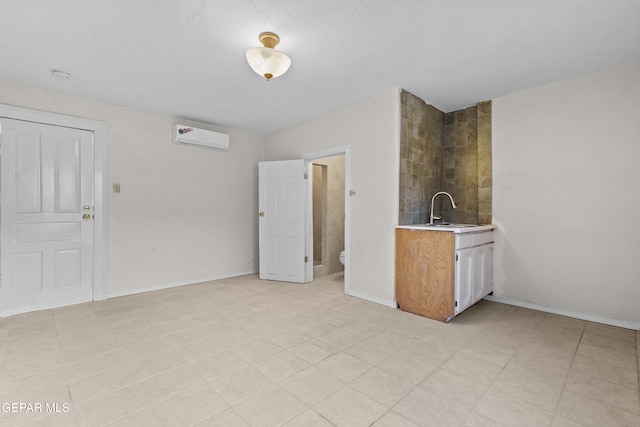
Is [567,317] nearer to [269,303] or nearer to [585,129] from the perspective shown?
[585,129]

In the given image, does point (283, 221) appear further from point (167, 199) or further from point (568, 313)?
point (568, 313)

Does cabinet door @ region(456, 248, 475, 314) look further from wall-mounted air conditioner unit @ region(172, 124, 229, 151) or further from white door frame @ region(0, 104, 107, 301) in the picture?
white door frame @ region(0, 104, 107, 301)

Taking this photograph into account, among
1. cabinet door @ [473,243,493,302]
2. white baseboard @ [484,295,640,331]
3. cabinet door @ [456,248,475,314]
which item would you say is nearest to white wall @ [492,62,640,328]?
white baseboard @ [484,295,640,331]

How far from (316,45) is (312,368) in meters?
2.40

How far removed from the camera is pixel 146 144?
3.86 m

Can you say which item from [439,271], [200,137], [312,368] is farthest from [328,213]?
[312,368]

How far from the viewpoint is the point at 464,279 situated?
9.43 feet

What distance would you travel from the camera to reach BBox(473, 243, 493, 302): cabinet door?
121 inches

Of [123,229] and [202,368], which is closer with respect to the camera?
[202,368]

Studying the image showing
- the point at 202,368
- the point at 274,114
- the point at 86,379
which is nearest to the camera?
the point at 86,379

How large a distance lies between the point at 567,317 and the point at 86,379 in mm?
4088

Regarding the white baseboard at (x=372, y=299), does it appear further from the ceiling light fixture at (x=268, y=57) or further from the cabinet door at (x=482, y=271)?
the ceiling light fixture at (x=268, y=57)

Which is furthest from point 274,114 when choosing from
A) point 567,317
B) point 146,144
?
point 567,317

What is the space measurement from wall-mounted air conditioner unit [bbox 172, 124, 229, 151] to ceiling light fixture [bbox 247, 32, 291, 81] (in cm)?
225
